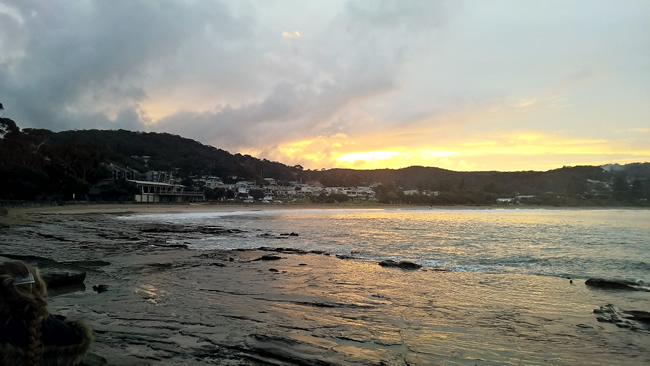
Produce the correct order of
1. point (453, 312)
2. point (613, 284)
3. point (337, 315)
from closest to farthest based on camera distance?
point (337, 315) → point (453, 312) → point (613, 284)

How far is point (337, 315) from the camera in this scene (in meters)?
7.43

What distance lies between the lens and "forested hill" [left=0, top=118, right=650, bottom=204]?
2099 inches

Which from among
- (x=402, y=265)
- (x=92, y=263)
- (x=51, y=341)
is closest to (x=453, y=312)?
(x=402, y=265)

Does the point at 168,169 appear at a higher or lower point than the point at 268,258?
higher

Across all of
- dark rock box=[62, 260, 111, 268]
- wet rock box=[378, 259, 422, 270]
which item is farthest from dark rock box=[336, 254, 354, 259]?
dark rock box=[62, 260, 111, 268]

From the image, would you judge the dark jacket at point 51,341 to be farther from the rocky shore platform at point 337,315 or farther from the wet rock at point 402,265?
the wet rock at point 402,265

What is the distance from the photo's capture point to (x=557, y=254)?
58.4 feet

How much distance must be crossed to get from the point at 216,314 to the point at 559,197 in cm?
13613

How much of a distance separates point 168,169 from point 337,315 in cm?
13834

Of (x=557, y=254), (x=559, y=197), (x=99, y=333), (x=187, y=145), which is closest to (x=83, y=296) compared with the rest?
(x=99, y=333)

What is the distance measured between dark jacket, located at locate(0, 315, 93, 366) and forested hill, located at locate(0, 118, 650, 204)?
60498 millimetres

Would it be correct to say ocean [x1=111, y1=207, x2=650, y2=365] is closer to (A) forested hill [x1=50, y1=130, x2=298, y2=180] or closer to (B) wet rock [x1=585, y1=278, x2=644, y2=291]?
(B) wet rock [x1=585, y1=278, x2=644, y2=291]

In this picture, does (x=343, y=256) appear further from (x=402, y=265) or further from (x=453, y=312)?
(x=453, y=312)

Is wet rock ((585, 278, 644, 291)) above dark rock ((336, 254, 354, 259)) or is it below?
above
